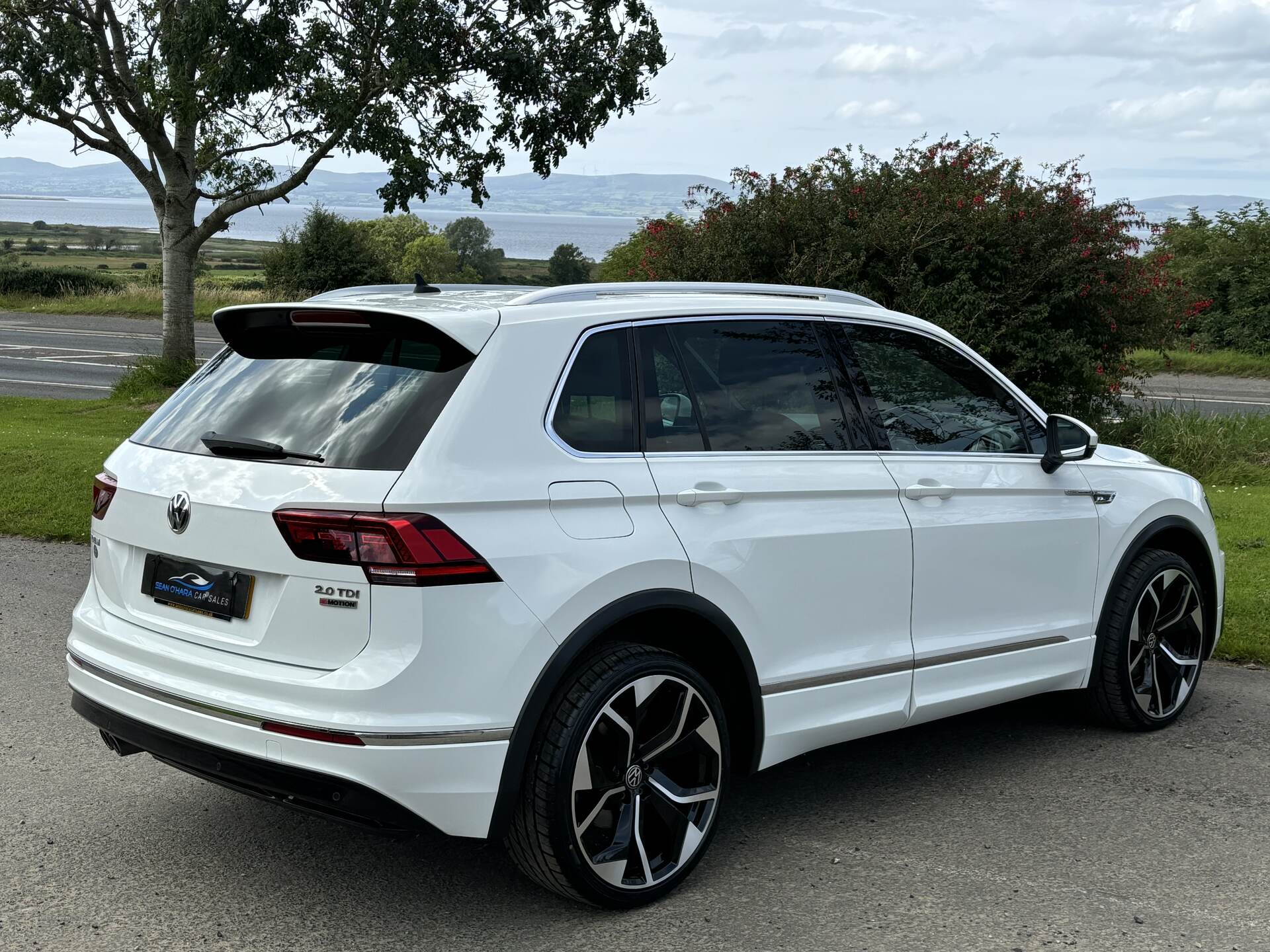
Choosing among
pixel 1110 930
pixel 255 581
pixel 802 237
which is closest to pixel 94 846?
pixel 255 581

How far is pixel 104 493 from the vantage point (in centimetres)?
406

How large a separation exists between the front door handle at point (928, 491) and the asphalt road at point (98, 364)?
40.2ft

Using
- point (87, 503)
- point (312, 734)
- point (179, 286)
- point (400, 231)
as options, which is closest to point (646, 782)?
point (312, 734)

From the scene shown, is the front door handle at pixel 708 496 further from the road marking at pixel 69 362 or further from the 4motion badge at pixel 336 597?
the road marking at pixel 69 362

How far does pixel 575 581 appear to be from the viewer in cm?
354

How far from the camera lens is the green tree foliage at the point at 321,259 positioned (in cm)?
3828

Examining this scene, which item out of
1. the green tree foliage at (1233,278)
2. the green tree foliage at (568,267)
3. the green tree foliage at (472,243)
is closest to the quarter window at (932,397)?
the green tree foliage at (1233,278)

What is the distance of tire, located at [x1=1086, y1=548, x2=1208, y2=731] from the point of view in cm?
536

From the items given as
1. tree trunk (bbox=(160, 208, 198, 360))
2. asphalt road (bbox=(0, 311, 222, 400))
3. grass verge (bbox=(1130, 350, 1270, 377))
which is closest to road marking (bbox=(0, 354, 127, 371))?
asphalt road (bbox=(0, 311, 222, 400))

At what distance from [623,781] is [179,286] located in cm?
1467

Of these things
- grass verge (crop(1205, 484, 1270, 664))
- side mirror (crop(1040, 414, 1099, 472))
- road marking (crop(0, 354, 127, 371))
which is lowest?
road marking (crop(0, 354, 127, 371))

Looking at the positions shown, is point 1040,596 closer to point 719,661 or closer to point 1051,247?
point 719,661

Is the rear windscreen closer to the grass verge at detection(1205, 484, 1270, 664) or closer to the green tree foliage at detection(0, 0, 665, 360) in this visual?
the grass verge at detection(1205, 484, 1270, 664)

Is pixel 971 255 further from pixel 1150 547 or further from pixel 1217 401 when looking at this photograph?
pixel 1217 401
